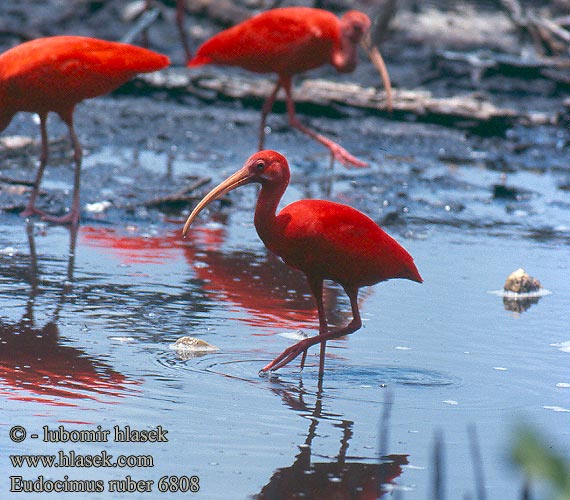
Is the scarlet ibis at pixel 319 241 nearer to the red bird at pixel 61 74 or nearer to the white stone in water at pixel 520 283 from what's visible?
the white stone in water at pixel 520 283

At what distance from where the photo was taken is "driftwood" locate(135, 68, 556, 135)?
34.5 feet

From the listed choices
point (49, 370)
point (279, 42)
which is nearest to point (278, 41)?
point (279, 42)

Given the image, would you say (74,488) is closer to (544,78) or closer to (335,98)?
(335,98)

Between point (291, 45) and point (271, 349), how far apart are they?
464 centimetres

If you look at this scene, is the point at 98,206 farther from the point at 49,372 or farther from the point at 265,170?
the point at 49,372

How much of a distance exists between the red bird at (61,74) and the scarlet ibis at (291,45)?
177cm

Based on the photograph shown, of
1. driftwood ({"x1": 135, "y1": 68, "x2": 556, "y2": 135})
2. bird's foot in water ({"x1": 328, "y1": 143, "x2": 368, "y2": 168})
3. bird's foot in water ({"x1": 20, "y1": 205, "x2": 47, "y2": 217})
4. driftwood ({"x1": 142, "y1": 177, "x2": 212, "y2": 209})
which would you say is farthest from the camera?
driftwood ({"x1": 135, "y1": 68, "x2": 556, "y2": 135})

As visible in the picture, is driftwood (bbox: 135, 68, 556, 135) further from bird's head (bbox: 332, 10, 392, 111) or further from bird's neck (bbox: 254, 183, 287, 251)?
bird's neck (bbox: 254, 183, 287, 251)

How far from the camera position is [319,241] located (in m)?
4.36

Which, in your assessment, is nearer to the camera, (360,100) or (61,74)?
(61,74)

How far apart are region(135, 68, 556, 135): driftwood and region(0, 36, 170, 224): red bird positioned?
3.51 metres

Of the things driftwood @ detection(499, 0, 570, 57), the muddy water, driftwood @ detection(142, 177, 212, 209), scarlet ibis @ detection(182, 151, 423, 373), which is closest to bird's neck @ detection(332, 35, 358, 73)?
the muddy water

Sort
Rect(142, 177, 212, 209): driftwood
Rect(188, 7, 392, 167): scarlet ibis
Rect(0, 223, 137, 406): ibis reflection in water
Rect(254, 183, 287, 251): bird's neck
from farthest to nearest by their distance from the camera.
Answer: Rect(188, 7, 392, 167): scarlet ibis
Rect(142, 177, 212, 209): driftwood
Rect(254, 183, 287, 251): bird's neck
Rect(0, 223, 137, 406): ibis reflection in water

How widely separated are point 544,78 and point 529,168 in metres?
2.06
